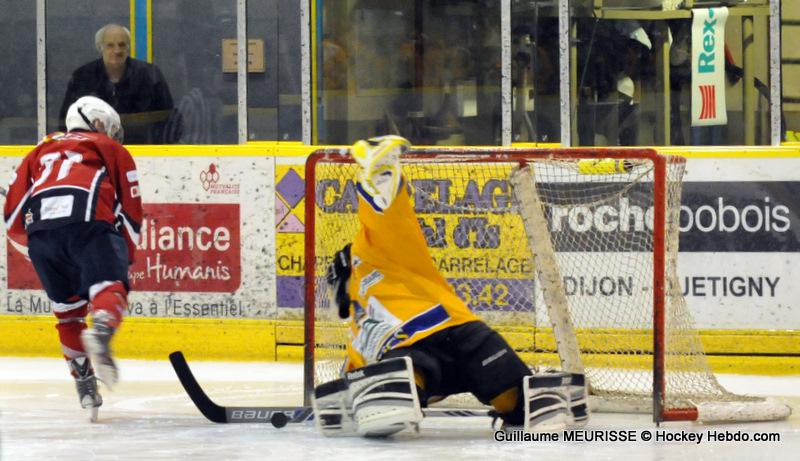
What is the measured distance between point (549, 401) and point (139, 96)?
3.57 meters

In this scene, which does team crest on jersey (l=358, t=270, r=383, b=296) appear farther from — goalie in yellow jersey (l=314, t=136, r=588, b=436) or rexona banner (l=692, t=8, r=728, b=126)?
A: rexona banner (l=692, t=8, r=728, b=126)

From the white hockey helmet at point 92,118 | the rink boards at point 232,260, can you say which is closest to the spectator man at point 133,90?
the rink boards at point 232,260

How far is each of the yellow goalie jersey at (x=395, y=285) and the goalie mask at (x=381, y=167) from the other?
16mm

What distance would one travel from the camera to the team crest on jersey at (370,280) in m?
5.58

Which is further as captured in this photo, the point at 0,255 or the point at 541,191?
the point at 0,255

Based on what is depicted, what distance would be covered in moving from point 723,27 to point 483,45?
3.86 feet

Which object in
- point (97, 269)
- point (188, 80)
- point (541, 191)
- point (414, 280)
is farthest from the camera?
point (188, 80)

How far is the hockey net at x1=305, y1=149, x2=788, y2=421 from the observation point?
5.98 m

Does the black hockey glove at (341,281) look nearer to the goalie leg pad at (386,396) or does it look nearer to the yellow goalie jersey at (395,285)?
the yellow goalie jersey at (395,285)

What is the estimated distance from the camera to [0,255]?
827 cm

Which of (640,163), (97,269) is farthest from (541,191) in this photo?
(97,269)

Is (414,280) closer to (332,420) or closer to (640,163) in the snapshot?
(332,420)

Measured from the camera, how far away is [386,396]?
537 centimetres

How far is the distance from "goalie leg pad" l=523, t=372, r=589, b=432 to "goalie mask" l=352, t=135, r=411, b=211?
0.81 metres
